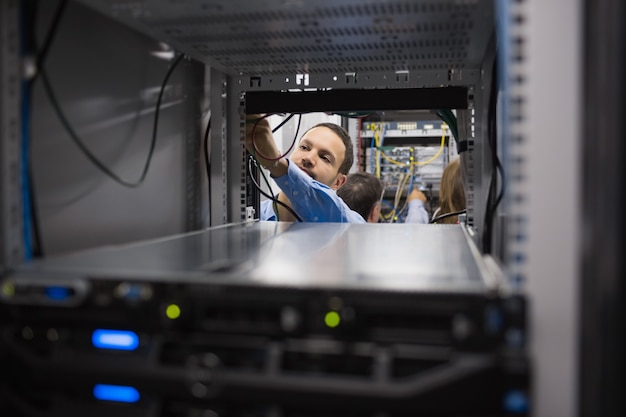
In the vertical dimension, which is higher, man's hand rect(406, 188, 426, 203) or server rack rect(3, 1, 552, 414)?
server rack rect(3, 1, 552, 414)

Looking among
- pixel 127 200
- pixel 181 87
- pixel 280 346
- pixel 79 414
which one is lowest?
pixel 79 414

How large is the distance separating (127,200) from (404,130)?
305 centimetres

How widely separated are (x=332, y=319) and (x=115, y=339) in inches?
11.3

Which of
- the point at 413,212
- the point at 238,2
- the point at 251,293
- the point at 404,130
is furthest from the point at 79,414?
the point at 404,130

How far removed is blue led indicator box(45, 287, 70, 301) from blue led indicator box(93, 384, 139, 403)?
13 centimetres

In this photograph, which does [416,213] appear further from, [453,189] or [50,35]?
[50,35]

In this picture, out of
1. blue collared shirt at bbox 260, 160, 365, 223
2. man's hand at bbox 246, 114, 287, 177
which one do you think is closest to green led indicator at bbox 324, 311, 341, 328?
man's hand at bbox 246, 114, 287, 177

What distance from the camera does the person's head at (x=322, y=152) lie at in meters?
2.53

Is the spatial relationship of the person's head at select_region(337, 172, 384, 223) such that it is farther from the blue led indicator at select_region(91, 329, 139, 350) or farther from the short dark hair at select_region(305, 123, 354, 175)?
the blue led indicator at select_region(91, 329, 139, 350)

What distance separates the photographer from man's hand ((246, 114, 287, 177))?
1562 millimetres

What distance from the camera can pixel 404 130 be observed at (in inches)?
153

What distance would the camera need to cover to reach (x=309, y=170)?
2529 mm

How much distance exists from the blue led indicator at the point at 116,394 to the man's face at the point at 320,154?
6.27 feet

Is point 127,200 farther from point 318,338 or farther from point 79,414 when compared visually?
point 318,338
